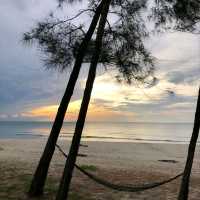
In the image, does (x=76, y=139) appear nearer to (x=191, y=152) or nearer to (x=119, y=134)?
(x=191, y=152)

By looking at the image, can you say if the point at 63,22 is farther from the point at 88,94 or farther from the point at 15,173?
the point at 15,173

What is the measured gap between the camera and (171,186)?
12836mm

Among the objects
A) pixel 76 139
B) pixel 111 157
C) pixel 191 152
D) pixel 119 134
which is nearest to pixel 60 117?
pixel 76 139

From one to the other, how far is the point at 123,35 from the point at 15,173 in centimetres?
548

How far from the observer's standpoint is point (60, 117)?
34.4 ft

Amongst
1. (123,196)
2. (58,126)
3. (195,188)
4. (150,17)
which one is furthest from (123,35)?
(195,188)

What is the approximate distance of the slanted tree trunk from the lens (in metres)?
10.3

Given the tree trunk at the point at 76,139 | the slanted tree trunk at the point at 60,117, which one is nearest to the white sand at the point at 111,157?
the slanted tree trunk at the point at 60,117

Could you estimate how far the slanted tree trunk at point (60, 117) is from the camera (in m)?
10.3

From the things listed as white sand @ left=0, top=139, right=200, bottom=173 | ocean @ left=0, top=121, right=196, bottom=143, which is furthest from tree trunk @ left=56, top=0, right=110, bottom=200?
ocean @ left=0, top=121, right=196, bottom=143

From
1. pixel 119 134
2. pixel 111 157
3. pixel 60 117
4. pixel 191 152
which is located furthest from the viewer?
pixel 119 134

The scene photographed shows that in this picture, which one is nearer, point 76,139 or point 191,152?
point 191,152

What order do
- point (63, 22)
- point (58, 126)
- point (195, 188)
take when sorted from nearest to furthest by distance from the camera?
point (58, 126) → point (63, 22) → point (195, 188)

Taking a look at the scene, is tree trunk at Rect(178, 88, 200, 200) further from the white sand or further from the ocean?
the ocean
